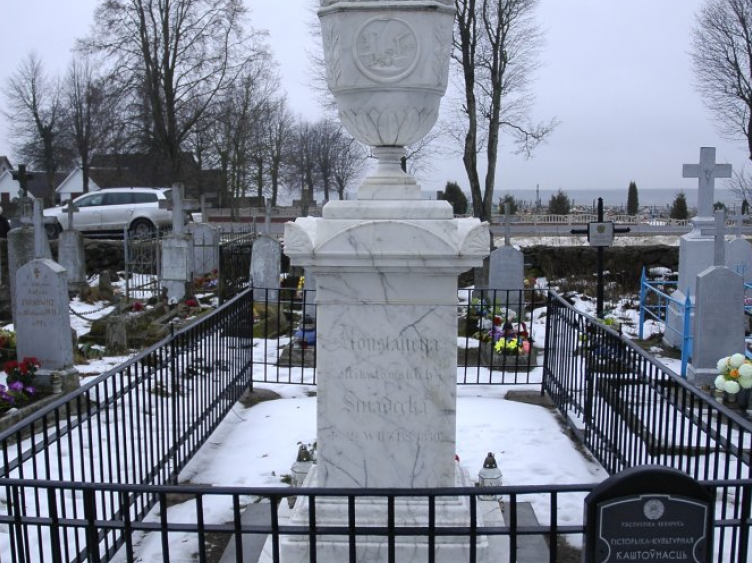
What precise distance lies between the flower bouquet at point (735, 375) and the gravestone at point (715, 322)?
4.03 feet

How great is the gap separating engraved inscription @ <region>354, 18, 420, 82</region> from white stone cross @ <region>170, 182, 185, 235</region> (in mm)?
11105

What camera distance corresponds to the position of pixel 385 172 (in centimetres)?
388

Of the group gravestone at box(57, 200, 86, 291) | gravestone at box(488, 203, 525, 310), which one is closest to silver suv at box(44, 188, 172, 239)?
gravestone at box(57, 200, 86, 291)

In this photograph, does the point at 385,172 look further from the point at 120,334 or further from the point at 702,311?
the point at 120,334

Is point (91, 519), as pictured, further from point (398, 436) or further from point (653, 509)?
point (653, 509)

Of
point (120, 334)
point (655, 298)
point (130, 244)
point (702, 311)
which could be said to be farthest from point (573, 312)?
point (130, 244)

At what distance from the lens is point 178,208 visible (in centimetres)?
1436

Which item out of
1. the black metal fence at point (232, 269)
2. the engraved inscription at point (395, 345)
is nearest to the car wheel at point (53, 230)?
the black metal fence at point (232, 269)

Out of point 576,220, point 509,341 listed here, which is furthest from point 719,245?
point 576,220

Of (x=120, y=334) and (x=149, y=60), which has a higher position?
(x=149, y=60)

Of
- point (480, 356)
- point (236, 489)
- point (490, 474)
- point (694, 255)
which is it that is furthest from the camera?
point (694, 255)

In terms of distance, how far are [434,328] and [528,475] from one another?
6.74ft

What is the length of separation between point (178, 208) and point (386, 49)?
11.4 m

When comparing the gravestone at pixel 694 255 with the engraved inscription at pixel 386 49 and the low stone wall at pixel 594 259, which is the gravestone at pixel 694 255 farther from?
the engraved inscription at pixel 386 49
